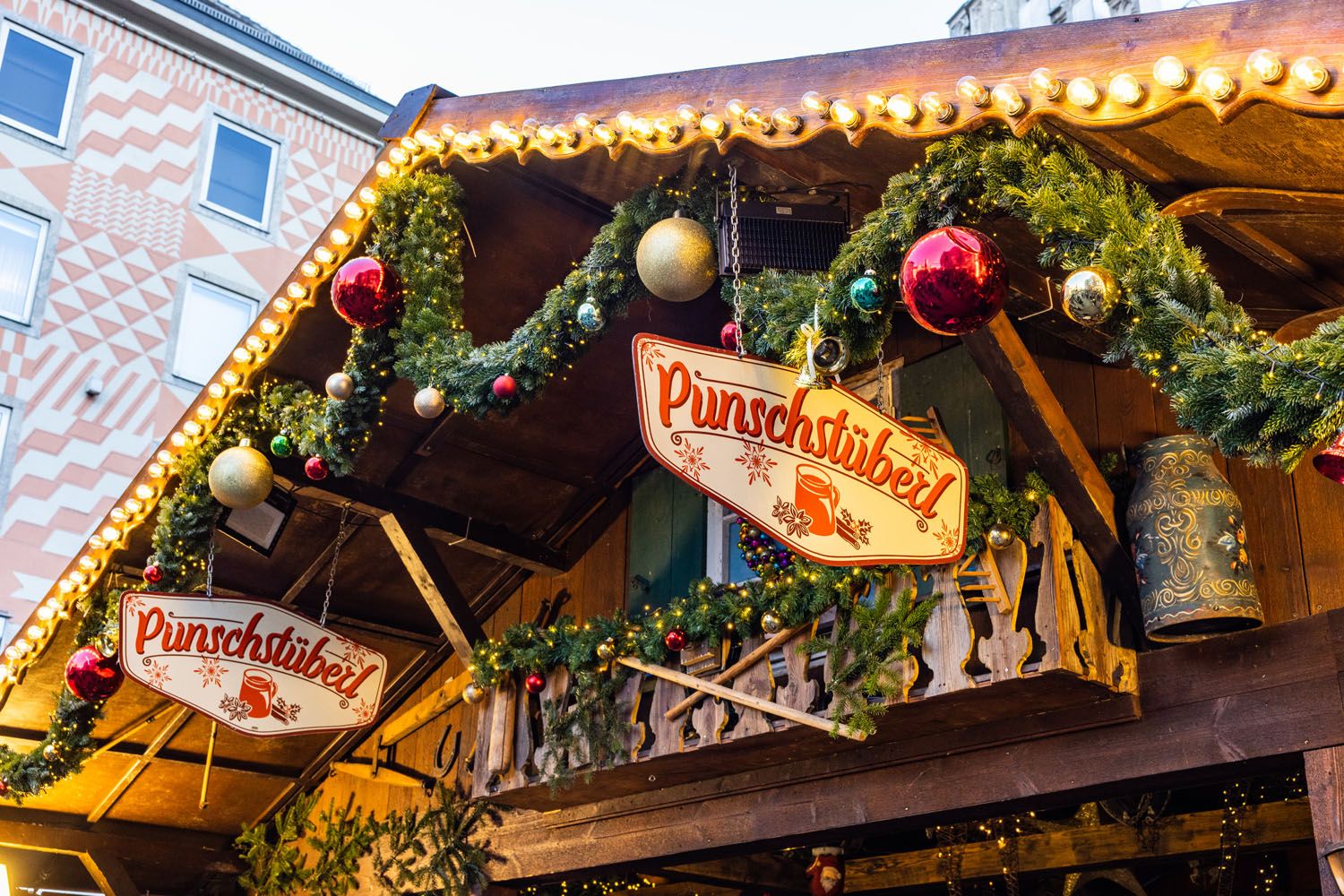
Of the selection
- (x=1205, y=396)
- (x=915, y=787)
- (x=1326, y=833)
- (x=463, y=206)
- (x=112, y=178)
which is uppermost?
(x=112, y=178)

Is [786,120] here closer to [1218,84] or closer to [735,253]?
[735,253]

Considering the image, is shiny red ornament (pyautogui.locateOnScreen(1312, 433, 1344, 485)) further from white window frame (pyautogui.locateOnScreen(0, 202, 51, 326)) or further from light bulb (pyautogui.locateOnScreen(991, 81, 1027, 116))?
white window frame (pyautogui.locateOnScreen(0, 202, 51, 326))

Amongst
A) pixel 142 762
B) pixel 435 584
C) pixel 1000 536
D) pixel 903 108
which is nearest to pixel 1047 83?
pixel 903 108

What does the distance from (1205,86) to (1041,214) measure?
60 centimetres

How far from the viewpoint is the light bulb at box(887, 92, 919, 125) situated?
13.8 ft

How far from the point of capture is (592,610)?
8305 mm

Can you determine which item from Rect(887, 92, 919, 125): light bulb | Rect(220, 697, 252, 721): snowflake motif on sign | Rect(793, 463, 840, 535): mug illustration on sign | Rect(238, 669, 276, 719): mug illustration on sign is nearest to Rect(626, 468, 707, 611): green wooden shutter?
Rect(238, 669, 276, 719): mug illustration on sign

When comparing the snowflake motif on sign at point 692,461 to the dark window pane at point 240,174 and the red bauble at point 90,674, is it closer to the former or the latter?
the red bauble at point 90,674

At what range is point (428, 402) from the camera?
5.69 metres

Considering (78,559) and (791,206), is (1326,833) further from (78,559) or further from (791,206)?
(78,559)

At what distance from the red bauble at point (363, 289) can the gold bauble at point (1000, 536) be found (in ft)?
8.68

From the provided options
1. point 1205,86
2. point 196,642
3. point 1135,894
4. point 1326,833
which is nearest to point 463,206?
point 196,642

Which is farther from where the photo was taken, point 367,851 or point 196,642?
point 367,851

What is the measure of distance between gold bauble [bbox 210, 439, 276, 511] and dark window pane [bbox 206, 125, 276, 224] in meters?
11.2
